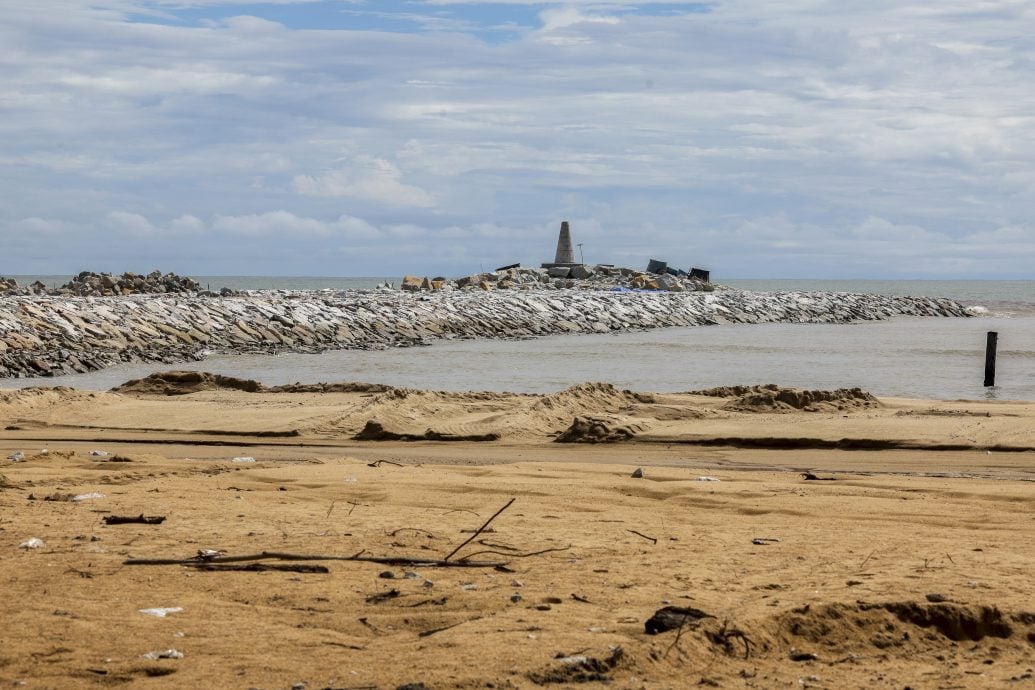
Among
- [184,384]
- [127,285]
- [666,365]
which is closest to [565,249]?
[127,285]

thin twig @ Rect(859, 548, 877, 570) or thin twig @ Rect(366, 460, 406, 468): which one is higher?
thin twig @ Rect(859, 548, 877, 570)

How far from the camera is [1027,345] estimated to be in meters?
35.8

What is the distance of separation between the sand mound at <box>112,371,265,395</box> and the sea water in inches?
135

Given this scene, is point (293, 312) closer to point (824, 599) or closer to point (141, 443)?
point (141, 443)

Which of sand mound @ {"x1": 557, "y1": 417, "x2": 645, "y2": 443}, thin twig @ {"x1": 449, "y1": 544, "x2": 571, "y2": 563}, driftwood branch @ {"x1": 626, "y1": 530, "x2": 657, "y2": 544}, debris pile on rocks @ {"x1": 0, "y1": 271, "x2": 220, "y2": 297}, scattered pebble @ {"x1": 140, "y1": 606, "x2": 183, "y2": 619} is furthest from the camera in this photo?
debris pile on rocks @ {"x1": 0, "y1": 271, "x2": 220, "y2": 297}

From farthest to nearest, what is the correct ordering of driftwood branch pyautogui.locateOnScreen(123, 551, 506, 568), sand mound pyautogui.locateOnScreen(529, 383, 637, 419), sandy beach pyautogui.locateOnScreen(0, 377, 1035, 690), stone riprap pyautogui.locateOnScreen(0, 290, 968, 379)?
stone riprap pyautogui.locateOnScreen(0, 290, 968, 379) < sand mound pyautogui.locateOnScreen(529, 383, 637, 419) < driftwood branch pyautogui.locateOnScreen(123, 551, 506, 568) < sandy beach pyautogui.locateOnScreen(0, 377, 1035, 690)

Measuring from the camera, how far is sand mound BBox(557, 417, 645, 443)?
12328mm

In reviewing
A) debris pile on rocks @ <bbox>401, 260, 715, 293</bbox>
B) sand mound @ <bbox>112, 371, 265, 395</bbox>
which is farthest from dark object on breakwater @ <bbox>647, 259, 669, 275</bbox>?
sand mound @ <bbox>112, 371, 265, 395</bbox>

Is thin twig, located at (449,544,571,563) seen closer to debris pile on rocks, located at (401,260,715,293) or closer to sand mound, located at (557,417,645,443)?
sand mound, located at (557,417,645,443)

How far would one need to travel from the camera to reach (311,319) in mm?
35906

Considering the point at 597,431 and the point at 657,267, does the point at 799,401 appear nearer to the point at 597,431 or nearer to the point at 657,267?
the point at 597,431

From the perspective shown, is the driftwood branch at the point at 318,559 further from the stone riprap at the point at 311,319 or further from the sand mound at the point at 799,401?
the stone riprap at the point at 311,319

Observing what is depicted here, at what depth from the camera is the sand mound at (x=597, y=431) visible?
485 inches

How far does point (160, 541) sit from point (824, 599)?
3659 millimetres
